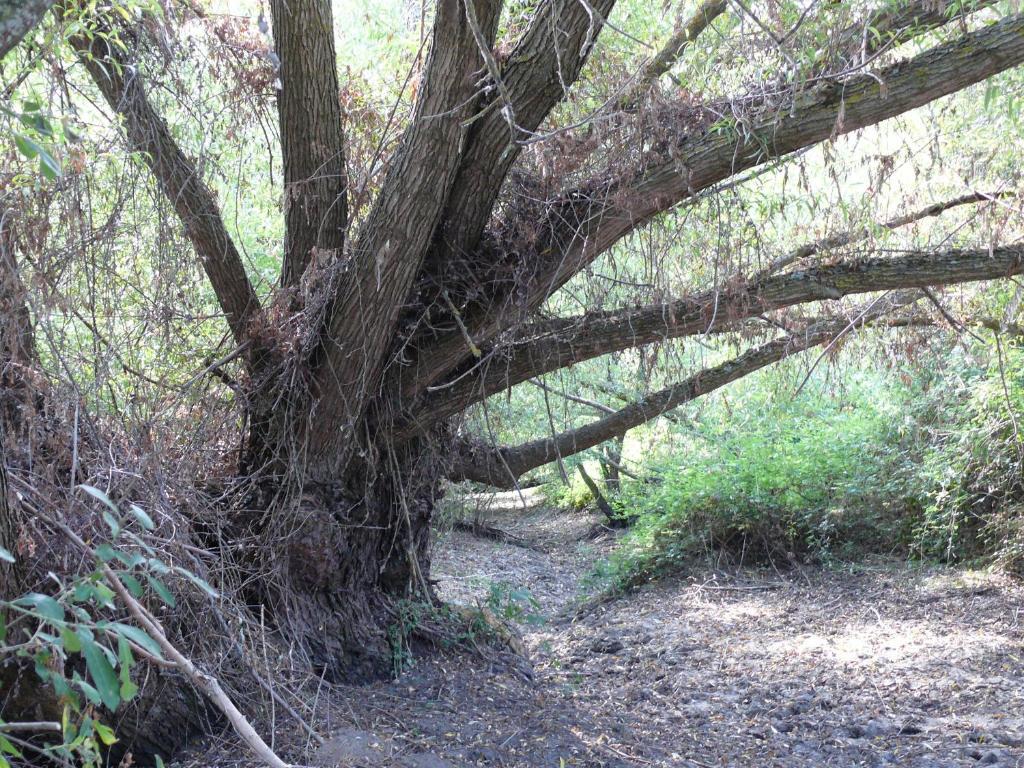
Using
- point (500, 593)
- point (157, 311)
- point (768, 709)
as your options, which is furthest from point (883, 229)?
point (157, 311)

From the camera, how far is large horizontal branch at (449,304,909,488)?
5.27 m

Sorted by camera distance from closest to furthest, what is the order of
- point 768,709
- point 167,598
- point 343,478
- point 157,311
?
1. point 167,598
2. point 157,311
3. point 343,478
4. point 768,709

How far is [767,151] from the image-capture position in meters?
3.57

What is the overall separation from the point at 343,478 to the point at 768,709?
2842mm

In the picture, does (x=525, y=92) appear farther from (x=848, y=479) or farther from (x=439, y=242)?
(x=848, y=479)

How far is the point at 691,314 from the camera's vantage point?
428 centimetres

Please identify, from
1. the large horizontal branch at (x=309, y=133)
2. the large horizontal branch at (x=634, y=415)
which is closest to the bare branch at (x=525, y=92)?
the large horizontal branch at (x=309, y=133)

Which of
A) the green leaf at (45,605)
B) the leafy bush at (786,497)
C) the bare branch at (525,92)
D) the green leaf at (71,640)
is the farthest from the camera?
the leafy bush at (786,497)

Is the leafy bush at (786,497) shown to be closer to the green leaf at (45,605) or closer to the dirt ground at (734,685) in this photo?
the dirt ground at (734,685)

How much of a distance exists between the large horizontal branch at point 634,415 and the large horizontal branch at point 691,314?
830mm

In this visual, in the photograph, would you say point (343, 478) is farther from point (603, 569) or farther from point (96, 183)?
point (603, 569)

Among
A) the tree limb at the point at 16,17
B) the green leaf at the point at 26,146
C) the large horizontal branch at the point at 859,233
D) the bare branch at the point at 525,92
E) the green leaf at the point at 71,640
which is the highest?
the bare branch at the point at 525,92

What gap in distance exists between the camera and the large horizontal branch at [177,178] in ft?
12.3

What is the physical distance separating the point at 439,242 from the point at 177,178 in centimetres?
122
